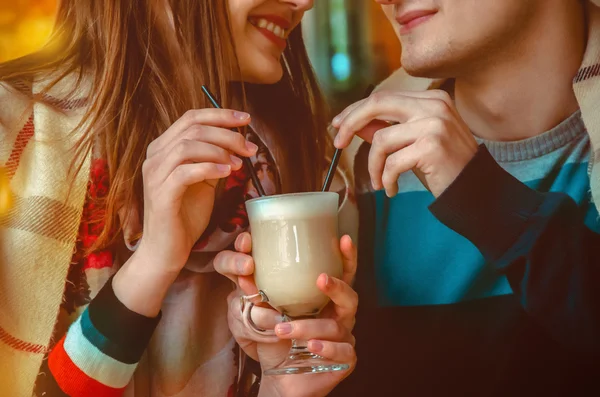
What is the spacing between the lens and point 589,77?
143 centimetres

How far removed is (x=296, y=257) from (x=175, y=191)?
277mm

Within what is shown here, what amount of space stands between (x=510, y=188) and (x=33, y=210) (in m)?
1.00

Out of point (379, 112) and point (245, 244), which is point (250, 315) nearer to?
point (245, 244)

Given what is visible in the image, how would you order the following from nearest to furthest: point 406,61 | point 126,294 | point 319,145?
point 126,294, point 406,61, point 319,145

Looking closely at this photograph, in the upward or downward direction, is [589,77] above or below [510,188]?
above

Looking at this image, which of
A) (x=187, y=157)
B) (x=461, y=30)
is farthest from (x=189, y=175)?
(x=461, y=30)

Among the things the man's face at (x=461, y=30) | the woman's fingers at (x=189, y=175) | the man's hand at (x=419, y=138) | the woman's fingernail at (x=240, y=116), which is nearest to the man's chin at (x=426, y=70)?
the man's face at (x=461, y=30)

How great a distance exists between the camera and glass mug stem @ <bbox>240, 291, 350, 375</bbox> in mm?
1239

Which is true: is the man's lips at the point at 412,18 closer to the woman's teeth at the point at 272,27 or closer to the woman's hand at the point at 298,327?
the woman's teeth at the point at 272,27

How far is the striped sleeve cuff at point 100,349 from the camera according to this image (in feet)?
4.42

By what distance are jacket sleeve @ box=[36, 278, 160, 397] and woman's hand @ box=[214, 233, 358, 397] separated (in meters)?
0.21

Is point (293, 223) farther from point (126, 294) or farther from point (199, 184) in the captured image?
point (126, 294)

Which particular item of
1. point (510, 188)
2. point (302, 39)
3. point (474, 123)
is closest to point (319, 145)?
point (302, 39)

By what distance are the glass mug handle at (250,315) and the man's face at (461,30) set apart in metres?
0.62
